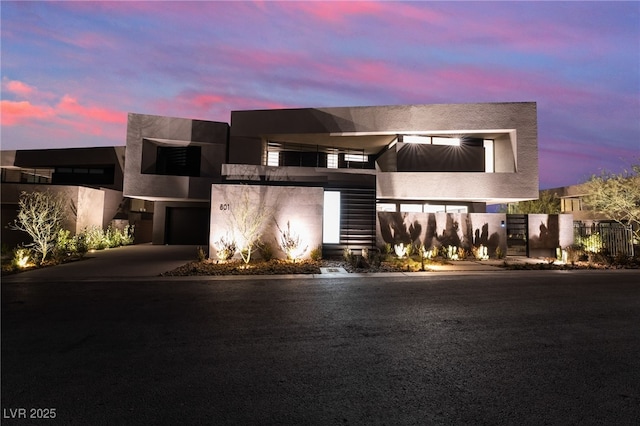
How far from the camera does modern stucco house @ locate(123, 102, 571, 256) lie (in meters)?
14.8

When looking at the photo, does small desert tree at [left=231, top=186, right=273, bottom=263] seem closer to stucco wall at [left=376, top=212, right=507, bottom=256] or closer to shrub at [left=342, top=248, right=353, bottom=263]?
shrub at [left=342, top=248, right=353, bottom=263]

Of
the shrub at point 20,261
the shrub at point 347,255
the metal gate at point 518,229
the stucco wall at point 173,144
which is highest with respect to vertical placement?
the stucco wall at point 173,144

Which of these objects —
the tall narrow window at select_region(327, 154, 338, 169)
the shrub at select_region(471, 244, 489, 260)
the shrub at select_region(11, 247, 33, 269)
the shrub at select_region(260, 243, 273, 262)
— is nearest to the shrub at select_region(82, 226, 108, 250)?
the shrub at select_region(11, 247, 33, 269)

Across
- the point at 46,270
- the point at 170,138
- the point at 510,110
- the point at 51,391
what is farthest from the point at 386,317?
the point at 170,138

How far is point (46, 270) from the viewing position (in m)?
10.9

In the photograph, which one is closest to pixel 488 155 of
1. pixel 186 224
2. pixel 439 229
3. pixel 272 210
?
pixel 439 229

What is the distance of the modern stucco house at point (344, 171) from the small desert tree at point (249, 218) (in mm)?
96

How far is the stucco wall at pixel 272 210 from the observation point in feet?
43.3

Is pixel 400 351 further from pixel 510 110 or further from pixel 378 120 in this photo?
pixel 510 110

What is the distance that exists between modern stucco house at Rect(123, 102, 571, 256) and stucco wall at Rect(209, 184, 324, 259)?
0.04 meters

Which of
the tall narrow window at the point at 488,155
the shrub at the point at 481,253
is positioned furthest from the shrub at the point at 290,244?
the tall narrow window at the point at 488,155

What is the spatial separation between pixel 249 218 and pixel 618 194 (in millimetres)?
17746

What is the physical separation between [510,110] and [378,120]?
798 centimetres

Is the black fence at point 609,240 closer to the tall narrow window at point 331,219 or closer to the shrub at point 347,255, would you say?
the shrub at point 347,255
